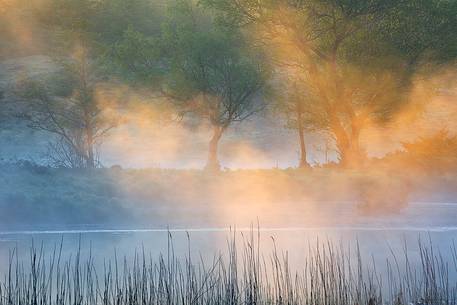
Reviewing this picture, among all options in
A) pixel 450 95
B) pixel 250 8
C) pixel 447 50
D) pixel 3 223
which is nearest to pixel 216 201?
pixel 3 223

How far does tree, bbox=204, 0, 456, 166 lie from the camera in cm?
2983

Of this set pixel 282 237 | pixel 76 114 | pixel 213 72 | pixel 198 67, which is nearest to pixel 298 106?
pixel 213 72

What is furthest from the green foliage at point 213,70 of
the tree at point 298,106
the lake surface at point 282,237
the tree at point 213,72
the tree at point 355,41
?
the lake surface at point 282,237

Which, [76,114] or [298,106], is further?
[298,106]

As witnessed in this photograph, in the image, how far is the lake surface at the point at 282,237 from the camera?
15836mm

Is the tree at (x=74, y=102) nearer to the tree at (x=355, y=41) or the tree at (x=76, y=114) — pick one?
the tree at (x=76, y=114)

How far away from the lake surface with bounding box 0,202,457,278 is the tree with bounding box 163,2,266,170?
1175 cm

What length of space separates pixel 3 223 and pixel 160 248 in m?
5.87

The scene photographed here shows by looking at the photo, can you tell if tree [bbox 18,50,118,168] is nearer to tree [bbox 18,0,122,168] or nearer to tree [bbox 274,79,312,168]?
tree [bbox 18,0,122,168]

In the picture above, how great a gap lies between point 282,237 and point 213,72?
16.0 metres

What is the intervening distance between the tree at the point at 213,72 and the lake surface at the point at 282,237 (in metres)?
11.7

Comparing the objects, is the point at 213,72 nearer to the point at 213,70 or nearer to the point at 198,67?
the point at 213,70

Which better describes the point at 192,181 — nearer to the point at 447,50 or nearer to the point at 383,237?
the point at 383,237

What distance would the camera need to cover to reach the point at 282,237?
1769 centimetres
